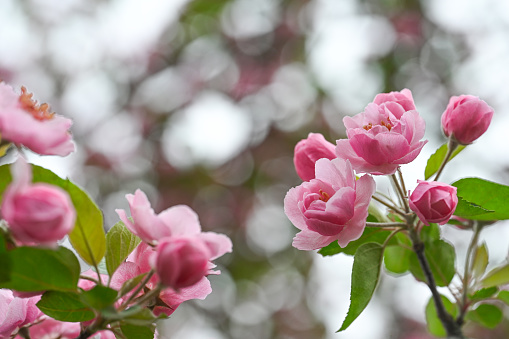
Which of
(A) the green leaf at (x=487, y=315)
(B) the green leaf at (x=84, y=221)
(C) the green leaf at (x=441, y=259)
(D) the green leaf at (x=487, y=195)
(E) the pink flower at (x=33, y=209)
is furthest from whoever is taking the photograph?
(A) the green leaf at (x=487, y=315)

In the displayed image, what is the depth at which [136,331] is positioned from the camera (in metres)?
0.65

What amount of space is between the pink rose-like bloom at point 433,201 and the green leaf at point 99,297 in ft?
1.21

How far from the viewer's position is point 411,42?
3623mm

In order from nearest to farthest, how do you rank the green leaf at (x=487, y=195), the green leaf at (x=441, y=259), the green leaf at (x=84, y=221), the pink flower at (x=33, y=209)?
the pink flower at (x=33, y=209) < the green leaf at (x=84, y=221) < the green leaf at (x=487, y=195) < the green leaf at (x=441, y=259)

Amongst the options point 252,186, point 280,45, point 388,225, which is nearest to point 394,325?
point 252,186

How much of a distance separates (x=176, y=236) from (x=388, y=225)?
333 mm

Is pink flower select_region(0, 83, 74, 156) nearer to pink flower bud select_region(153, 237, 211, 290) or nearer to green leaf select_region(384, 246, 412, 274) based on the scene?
pink flower bud select_region(153, 237, 211, 290)

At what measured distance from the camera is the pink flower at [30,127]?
570 mm

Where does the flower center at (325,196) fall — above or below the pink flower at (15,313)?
above

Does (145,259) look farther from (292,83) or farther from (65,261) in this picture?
(292,83)

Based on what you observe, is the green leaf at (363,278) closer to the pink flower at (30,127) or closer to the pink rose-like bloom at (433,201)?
the pink rose-like bloom at (433,201)

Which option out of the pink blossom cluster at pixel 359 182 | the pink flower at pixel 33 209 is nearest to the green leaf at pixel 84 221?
the pink flower at pixel 33 209

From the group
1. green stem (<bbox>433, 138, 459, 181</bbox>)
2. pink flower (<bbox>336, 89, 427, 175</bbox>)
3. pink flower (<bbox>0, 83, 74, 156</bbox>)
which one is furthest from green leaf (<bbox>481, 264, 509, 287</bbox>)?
pink flower (<bbox>0, 83, 74, 156</bbox>)

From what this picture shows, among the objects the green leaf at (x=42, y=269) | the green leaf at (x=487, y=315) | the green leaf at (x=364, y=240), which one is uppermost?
the green leaf at (x=42, y=269)
